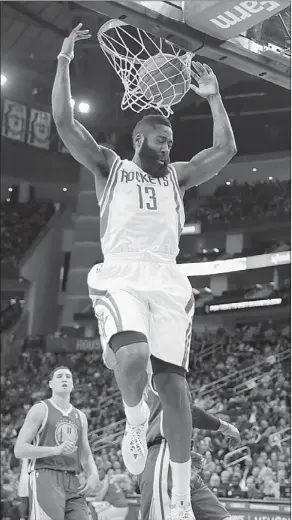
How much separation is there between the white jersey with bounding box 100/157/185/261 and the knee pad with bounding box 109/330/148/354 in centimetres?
52

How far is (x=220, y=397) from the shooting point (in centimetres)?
2002

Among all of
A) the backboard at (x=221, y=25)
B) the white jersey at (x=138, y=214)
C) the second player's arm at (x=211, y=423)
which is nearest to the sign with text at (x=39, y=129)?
the backboard at (x=221, y=25)

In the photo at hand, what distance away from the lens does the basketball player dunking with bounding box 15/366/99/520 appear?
6.21 meters

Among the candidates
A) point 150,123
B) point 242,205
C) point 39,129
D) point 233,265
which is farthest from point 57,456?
point 39,129

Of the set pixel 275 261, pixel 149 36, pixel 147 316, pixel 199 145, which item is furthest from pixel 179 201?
pixel 275 261

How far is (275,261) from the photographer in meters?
24.3

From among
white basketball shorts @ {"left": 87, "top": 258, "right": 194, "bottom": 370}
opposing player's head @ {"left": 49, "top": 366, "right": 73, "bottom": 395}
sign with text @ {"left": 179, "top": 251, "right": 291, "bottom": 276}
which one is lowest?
opposing player's head @ {"left": 49, "top": 366, "right": 73, "bottom": 395}

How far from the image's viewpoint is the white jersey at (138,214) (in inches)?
166

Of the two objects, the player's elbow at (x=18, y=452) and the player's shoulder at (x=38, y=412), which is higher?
the player's shoulder at (x=38, y=412)

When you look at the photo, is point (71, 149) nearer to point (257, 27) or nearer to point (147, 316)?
point (147, 316)

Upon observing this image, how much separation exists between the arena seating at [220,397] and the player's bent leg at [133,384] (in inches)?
353

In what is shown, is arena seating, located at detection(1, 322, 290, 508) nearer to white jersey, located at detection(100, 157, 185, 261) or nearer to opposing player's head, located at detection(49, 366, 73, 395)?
opposing player's head, located at detection(49, 366, 73, 395)

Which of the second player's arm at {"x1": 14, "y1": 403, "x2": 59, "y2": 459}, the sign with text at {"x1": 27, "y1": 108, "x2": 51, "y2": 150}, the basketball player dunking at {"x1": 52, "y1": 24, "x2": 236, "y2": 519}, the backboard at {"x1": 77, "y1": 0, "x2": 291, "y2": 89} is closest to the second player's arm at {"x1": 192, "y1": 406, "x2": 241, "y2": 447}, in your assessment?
the basketball player dunking at {"x1": 52, "y1": 24, "x2": 236, "y2": 519}

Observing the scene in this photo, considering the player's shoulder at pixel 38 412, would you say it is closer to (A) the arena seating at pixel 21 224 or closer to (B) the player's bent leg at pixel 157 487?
(B) the player's bent leg at pixel 157 487
